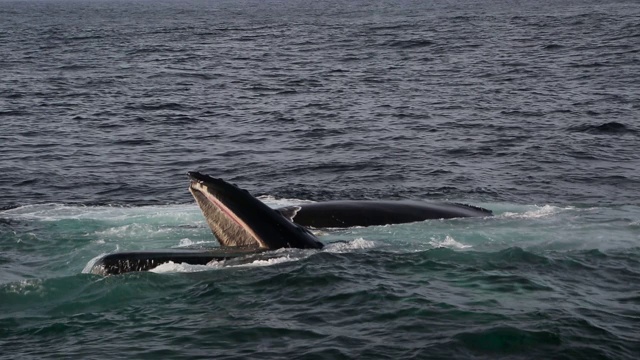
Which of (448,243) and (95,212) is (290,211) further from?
(95,212)

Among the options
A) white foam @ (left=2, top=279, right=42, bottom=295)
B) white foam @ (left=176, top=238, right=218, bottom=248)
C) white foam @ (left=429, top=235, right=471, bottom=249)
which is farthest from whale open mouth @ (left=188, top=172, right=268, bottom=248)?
white foam @ (left=429, top=235, right=471, bottom=249)

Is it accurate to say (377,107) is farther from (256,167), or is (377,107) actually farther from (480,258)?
(480,258)

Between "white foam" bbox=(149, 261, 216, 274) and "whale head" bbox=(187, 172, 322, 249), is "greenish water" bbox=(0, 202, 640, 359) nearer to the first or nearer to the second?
"white foam" bbox=(149, 261, 216, 274)

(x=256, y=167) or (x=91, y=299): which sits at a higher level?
(x=91, y=299)

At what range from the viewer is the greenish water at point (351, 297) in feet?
41.0

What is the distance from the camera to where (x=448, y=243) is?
17.0 m

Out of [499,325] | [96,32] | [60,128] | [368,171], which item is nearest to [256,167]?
[368,171]

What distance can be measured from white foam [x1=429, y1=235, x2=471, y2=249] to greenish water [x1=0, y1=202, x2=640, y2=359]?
0.03 metres

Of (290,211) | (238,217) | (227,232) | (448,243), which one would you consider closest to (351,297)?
(238,217)

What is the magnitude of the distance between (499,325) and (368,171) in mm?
16256

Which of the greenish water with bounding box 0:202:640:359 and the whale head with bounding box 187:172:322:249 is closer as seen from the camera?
the greenish water with bounding box 0:202:640:359

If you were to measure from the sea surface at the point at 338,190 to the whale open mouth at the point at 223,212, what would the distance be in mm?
400

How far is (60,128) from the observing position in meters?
37.6

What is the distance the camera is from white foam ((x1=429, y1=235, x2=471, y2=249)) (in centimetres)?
1689
